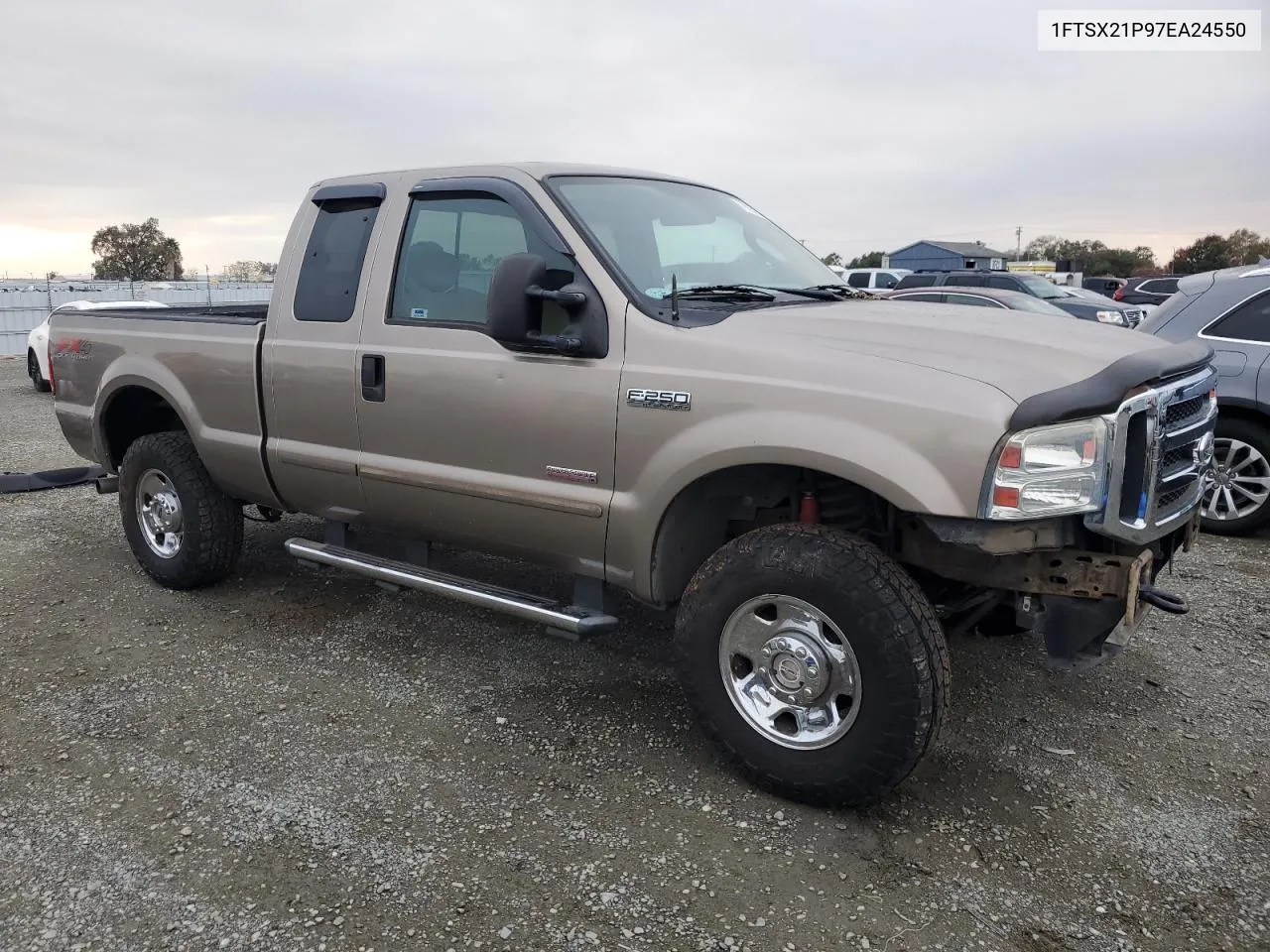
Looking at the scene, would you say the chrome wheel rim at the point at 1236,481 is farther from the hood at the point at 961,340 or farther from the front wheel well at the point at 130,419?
the front wheel well at the point at 130,419

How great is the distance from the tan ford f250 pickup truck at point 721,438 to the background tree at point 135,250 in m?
64.2

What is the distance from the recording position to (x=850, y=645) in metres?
3.03

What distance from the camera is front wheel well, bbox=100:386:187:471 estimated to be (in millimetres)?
5547

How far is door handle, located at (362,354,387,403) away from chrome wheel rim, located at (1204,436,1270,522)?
525cm

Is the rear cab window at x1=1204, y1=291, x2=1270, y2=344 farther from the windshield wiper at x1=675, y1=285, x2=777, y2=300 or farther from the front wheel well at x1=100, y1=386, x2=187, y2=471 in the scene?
the front wheel well at x1=100, y1=386, x2=187, y2=471

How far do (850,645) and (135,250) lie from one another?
69.4 meters

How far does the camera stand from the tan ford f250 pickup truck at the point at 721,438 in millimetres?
2893

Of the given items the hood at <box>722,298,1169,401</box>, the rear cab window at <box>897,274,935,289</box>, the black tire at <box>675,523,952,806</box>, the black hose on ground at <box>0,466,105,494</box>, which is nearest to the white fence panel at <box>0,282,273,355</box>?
the rear cab window at <box>897,274,935,289</box>

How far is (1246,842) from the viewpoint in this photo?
10.0ft

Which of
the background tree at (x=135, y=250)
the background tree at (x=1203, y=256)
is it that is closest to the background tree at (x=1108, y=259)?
the background tree at (x=1203, y=256)

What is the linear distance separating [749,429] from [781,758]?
42.9 inches

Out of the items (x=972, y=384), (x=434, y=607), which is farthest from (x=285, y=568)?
(x=972, y=384)

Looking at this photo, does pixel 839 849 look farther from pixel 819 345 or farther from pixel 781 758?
pixel 819 345

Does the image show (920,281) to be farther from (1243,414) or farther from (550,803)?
(550,803)
